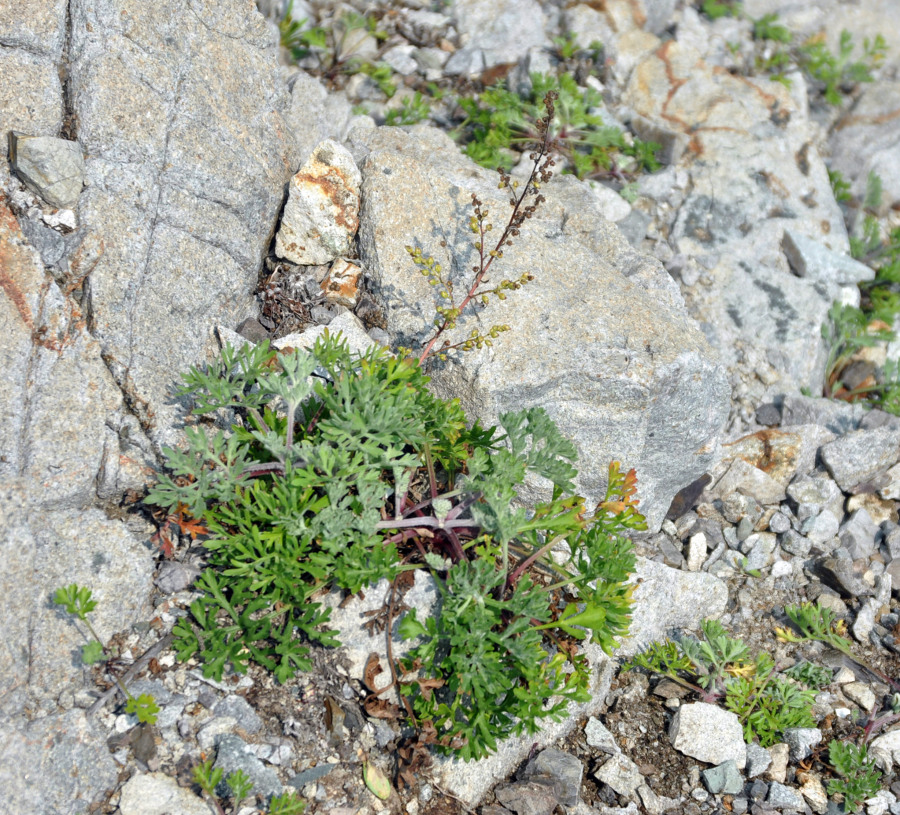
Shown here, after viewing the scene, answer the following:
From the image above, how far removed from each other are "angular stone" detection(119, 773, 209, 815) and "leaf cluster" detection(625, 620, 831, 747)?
2.61 meters

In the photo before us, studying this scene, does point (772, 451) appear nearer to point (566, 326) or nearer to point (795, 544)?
point (795, 544)

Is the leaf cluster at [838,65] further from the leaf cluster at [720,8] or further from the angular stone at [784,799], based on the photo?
the angular stone at [784,799]

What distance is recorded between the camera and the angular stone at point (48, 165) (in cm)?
443

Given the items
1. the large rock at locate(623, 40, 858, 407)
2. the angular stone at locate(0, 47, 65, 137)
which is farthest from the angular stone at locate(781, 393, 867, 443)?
the angular stone at locate(0, 47, 65, 137)

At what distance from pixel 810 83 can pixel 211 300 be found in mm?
7850

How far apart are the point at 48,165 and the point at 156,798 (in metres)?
3.42

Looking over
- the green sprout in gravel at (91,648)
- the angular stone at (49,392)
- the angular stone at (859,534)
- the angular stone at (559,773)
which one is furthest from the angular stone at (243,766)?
the angular stone at (859,534)

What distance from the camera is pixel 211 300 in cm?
499

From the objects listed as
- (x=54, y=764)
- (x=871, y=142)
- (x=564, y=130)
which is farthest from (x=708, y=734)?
(x=871, y=142)

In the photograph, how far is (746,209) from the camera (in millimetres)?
7434

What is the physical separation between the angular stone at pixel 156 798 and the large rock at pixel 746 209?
17.1 feet

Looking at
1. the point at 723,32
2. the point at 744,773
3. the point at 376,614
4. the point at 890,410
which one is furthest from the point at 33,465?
the point at 723,32

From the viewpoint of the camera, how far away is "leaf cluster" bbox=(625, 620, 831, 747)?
4719 millimetres

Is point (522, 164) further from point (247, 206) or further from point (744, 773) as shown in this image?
point (744, 773)
